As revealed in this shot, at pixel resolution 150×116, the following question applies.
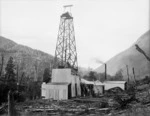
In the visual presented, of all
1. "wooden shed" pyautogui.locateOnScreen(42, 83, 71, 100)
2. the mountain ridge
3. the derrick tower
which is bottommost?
"wooden shed" pyautogui.locateOnScreen(42, 83, 71, 100)

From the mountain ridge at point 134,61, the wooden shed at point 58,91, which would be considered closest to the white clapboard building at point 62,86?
the wooden shed at point 58,91

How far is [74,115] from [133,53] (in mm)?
172867

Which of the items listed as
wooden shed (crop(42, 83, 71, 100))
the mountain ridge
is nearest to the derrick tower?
wooden shed (crop(42, 83, 71, 100))

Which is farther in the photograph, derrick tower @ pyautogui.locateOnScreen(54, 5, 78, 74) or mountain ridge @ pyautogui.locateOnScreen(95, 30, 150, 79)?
mountain ridge @ pyautogui.locateOnScreen(95, 30, 150, 79)

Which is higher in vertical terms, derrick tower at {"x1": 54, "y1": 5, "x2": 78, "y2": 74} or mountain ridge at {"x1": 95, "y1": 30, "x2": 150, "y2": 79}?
mountain ridge at {"x1": 95, "y1": 30, "x2": 150, "y2": 79}

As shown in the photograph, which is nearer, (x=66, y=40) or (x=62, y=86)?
(x=62, y=86)

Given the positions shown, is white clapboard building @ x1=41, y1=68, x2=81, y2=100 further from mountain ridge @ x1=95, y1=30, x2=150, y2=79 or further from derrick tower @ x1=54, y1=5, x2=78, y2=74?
mountain ridge @ x1=95, y1=30, x2=150, y2=79

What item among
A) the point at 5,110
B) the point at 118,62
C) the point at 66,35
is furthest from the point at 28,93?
the point at 118,62

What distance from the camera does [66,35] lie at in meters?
37.9

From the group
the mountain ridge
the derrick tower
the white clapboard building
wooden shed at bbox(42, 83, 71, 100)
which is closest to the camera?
wooden shed at bbox(42, 83, 71, 100)

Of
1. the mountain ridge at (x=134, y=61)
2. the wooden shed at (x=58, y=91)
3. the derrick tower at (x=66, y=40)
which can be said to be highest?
the mountain ridge at (x=134, y=61)

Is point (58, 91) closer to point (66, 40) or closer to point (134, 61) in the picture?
point (66, 40)

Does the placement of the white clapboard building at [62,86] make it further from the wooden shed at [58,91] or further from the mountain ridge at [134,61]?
the mountain ridge at [134,61]

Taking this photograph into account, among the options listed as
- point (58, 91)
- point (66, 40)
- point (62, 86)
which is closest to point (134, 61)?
point (66, 40)
